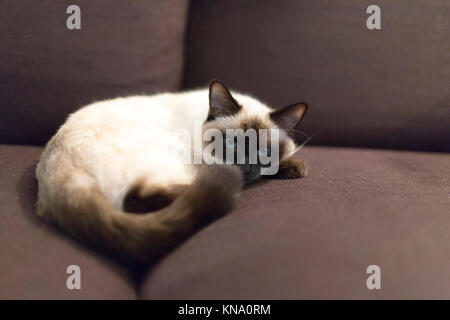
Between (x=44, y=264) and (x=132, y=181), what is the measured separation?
0.93ft

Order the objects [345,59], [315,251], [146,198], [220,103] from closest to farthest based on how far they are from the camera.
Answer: [315,251] → [146,198] → [220,103] → [345,59]

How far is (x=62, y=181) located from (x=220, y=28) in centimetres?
97

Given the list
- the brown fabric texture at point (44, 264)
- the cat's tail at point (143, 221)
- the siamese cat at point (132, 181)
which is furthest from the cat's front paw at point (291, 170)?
the brown fabric texture at point (44, 264)

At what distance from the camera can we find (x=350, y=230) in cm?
91

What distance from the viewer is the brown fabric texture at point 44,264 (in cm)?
81

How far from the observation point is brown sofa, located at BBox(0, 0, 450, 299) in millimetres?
1012

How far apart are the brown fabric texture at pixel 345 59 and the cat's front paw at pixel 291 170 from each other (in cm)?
35

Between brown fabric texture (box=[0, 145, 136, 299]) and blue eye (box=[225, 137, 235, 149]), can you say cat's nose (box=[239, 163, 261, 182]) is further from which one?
brown fabric texture (box=[0, 145, 136, 299])

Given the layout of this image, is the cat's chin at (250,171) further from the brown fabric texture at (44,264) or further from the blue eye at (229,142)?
the brown fabric texture at (44,264)

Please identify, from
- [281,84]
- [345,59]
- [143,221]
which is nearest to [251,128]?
[281,84]

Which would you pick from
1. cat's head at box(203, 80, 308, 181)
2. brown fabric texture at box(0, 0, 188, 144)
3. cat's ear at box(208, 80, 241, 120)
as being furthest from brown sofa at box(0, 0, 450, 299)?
cat's ear at box(208, 80, 241, 120)

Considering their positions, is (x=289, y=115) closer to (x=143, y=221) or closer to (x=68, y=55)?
(x=143, y=221)

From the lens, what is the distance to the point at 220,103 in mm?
1438

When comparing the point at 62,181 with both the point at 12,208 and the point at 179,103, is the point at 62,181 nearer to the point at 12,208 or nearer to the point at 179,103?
→ the point at 12,208
